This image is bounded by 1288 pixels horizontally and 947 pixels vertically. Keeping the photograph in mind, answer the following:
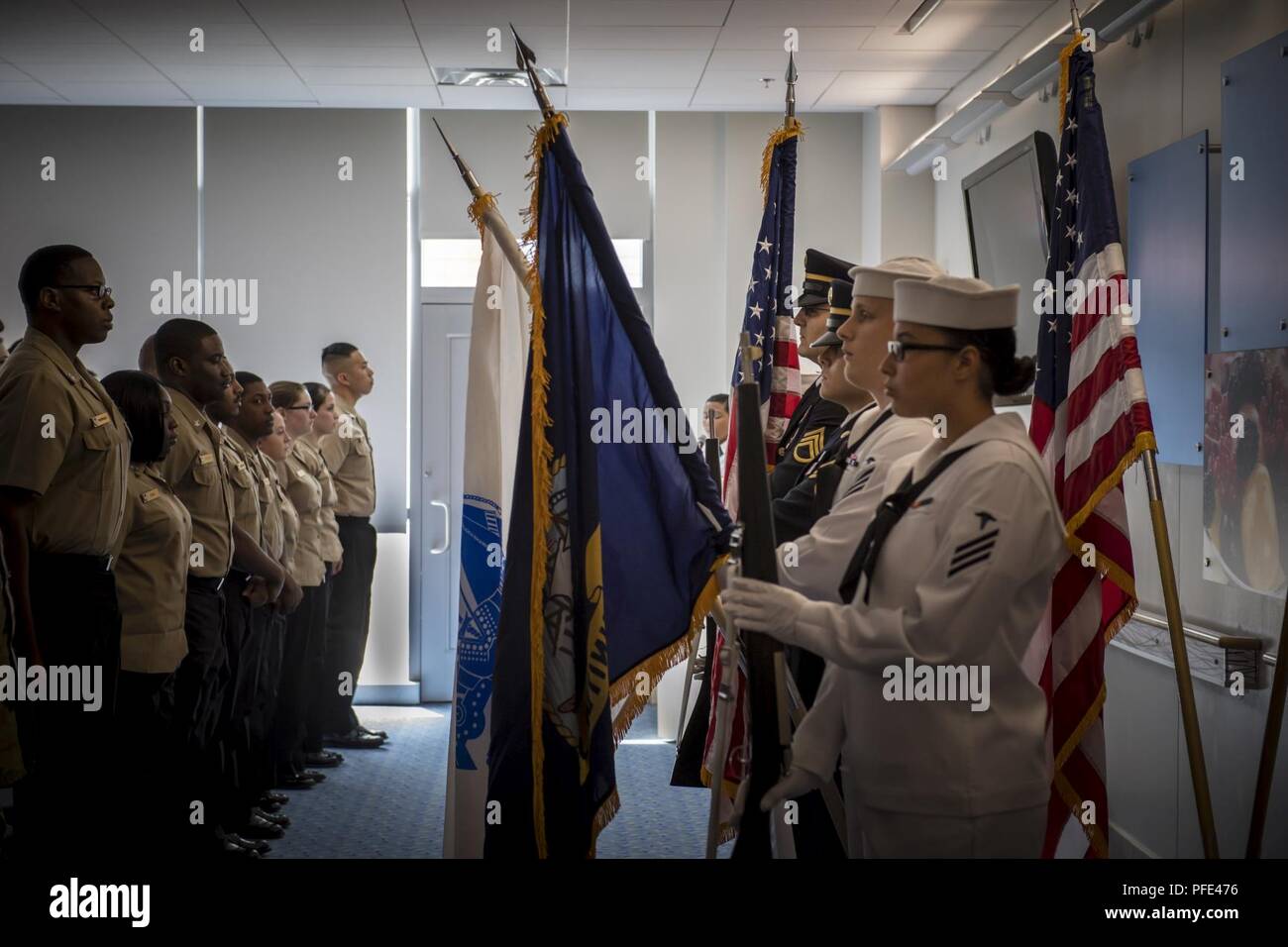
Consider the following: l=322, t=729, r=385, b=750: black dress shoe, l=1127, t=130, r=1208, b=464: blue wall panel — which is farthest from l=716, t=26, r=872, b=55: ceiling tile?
l=322, t=729, r=385, b=750: black dress shoe

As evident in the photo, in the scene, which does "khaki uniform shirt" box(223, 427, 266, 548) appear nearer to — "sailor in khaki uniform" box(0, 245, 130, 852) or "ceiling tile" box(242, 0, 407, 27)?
"sailor in khaki uniform" box(0, 245, 130, 852)

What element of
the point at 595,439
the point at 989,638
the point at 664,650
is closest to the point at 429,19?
the point at 595,439

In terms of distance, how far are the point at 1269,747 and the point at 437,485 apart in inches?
192

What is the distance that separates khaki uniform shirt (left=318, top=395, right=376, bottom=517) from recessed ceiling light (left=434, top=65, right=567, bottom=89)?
1805 millimetres

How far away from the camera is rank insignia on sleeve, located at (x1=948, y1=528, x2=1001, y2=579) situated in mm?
1778

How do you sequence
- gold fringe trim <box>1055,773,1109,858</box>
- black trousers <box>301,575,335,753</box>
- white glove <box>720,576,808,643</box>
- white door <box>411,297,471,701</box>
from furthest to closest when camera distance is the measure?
white door <box>411,297,471,701</box> < black trousers <box>301,575,335,753</box> < gold fringe trim <box>1055,773,1109,858</box> < white glove <box>720,576,808,643</box>

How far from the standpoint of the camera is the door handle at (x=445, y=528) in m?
6.53

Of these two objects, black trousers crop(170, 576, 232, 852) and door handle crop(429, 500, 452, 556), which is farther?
door handle crop(429, 500, 452, 556)

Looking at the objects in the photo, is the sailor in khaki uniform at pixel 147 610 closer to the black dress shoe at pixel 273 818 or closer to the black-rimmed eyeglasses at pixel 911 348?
the black dress shoe at pixel 273 818

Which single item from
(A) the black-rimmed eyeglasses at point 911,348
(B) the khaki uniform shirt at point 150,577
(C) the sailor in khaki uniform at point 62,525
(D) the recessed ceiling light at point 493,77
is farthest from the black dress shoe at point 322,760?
(A) the black-rimmed eyeglasses at point 911,348

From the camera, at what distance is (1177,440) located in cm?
326

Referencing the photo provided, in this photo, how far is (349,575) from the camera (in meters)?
5.51

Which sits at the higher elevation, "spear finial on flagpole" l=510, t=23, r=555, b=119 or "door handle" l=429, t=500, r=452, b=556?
"spear finial on flagpole" l=510, t=23, r=555, b=119
